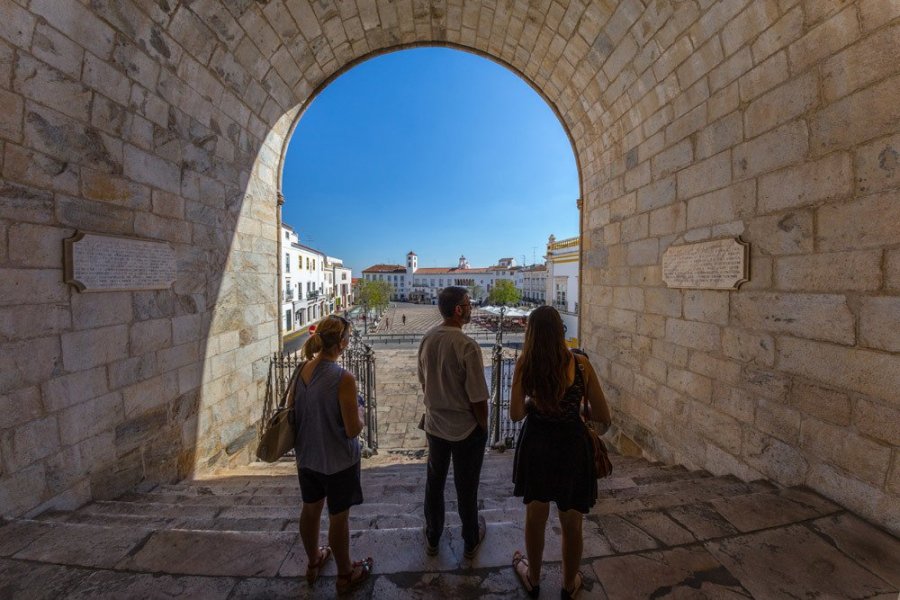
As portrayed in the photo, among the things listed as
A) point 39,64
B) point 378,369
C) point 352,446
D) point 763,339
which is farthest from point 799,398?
point 378,369

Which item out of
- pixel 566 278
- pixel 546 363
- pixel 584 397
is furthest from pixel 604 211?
pixel 566 278

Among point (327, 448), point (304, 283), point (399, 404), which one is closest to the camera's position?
point (327, 448)

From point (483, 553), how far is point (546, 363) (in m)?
1.05

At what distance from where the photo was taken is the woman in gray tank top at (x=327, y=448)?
1503 millimetres

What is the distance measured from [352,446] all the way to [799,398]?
266cm

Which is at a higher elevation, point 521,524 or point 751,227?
point 751,227

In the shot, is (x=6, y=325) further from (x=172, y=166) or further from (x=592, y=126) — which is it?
(x=592, y=126)

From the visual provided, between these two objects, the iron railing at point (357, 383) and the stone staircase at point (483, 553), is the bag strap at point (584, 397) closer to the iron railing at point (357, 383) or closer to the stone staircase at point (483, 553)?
the stone staircase at point (483, 553)

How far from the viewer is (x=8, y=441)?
1874 mm

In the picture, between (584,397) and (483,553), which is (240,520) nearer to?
(483,553)

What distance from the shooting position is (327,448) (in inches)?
59.6

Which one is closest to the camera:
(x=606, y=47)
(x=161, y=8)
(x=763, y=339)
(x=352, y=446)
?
(x=352, y=446)

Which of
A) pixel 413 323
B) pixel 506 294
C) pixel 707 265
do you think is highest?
pixel 707 265

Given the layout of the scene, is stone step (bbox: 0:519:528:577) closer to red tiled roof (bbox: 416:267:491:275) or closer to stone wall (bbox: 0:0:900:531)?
stone wall (bbox: 0:0:900:531)
